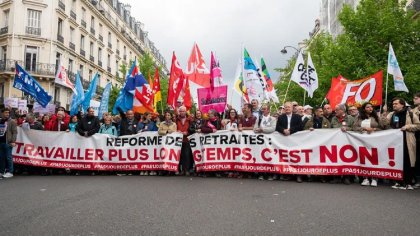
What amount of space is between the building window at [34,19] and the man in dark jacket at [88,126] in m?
28.3

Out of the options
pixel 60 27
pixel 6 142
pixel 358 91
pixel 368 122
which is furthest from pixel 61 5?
pixel 368 122

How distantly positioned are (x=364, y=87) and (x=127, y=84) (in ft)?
25.2

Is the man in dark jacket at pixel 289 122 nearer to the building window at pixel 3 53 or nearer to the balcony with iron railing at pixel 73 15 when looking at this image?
the building window at pixel 3 53

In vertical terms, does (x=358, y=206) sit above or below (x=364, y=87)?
below

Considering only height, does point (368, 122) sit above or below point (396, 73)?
below

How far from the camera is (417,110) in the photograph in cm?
747

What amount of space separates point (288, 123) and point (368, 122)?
5.93 feet

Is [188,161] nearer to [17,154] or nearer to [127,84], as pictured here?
[127,84]

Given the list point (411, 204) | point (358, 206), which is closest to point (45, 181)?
point (358, 206)

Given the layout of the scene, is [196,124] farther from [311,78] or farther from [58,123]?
[311,78]

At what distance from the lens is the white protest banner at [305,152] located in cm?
792

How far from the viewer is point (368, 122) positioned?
27.2ft

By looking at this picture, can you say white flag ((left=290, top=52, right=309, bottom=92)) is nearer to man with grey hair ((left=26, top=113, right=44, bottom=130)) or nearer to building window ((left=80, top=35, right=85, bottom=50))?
man with grey hair ((left=26, top=113, right=44, bottom=130))

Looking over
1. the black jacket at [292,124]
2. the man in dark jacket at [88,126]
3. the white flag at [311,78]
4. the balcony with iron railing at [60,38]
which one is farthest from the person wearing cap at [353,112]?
the balcony with iron railing at [60,38]
